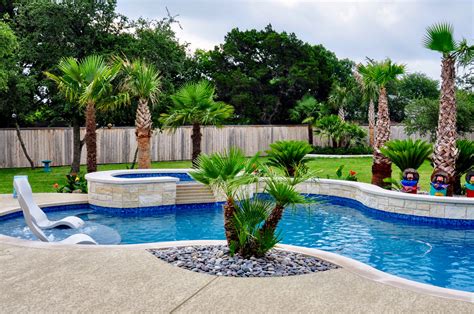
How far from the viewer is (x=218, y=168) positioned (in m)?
5.84

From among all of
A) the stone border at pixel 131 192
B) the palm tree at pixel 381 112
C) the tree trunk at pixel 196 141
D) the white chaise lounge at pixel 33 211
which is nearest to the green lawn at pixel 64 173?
the palm tree at pixel 381 112

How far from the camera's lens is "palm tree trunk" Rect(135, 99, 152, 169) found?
1498cm

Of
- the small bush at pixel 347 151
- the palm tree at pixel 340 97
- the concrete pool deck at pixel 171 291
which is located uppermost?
the palm tree at pixel 340 97

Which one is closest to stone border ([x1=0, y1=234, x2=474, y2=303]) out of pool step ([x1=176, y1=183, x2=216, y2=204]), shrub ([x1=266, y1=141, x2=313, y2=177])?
pool step ([x1=176, y1=183, x2=216, y2=204])

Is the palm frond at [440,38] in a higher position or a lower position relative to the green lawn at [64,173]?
→ higher

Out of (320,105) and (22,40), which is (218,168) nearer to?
(22,40)

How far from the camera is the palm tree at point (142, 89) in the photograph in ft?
47.3

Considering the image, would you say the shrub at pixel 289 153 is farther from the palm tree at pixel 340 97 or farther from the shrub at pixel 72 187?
the palm tree at pixel 340 97

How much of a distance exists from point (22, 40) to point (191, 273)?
14.3 m

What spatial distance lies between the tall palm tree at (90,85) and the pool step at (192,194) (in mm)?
3457

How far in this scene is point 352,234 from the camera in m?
9.28

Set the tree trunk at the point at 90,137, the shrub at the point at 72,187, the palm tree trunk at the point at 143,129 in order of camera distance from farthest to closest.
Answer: the palm tree trunk at the point at 143,129 → the tree trunk at the point at 90,137 → the shrub at the point at 72,187

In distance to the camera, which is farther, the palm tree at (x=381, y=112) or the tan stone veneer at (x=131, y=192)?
the palm tree at (x=381, y=112)

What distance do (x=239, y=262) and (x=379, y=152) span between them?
8410 millimetres
